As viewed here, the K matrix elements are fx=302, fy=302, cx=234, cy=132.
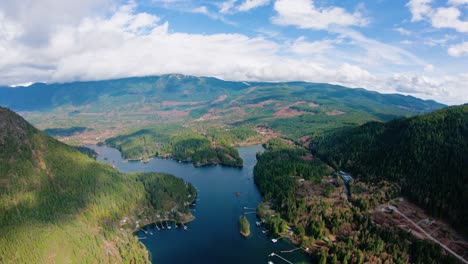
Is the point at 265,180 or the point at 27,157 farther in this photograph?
the point at 265,180

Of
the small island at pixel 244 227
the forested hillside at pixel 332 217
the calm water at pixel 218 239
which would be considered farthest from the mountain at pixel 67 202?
the forested hillside at pixel 332 217

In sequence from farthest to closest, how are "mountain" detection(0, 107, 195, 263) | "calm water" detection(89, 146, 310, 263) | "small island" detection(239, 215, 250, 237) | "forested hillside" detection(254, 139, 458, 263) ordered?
"small island" detection(239, 215, 250, 237) < "calm water" detection(89, 146, 310, 263) < "forested hillside" detection(254, 139, 458, 263) < "mountain" detection(0, 107, 195, 263)

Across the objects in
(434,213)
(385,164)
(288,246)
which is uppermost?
(385,164)

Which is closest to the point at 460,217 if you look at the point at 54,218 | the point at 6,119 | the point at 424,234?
the point at 424,234

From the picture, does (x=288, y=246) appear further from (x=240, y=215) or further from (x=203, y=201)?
(x=203, y=201)

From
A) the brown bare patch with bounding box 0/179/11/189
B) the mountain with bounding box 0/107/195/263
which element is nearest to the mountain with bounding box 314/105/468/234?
the mountain with bounding box 0/107/195/263

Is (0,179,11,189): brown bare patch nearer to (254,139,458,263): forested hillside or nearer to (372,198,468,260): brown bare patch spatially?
(254,139,458,263): forested hillside
